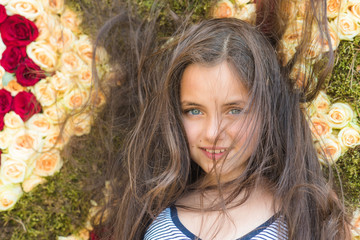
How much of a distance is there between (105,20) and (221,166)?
0.85m

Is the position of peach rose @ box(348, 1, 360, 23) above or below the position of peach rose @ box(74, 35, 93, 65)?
above

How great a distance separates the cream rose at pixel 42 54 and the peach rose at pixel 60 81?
4 centimetres

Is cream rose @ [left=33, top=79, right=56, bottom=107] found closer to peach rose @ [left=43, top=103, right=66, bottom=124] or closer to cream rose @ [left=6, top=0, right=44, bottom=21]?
peach rose @ [left=43, top=103, right=66, bottom=124]

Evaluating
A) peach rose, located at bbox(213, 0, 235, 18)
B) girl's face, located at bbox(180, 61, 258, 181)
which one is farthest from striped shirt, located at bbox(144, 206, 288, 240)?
peach rose, located at bbox(213, 0, 235, 18)

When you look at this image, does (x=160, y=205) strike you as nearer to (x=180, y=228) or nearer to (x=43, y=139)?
(x=180, y=228)

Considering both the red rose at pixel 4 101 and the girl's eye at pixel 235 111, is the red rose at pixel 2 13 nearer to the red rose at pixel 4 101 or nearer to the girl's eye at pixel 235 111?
the red rose at pixel 4 101

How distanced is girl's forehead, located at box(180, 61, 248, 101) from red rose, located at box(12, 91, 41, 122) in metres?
0.74

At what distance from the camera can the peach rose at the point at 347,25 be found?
198cm

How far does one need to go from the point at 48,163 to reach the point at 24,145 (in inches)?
5.0

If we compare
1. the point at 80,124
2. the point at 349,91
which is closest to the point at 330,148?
the point at 349,91

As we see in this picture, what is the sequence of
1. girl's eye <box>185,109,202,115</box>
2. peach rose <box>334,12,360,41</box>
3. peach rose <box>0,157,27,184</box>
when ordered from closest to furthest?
girl's eye <box>185,109,202,115</box> < peach rose <box>334,12,360,41</box> < peach rose <box>0,157,27,184</box>

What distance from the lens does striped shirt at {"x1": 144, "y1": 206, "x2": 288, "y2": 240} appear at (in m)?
1.75

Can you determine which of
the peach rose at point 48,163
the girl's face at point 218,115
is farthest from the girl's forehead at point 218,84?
the peach rose at point 48,163

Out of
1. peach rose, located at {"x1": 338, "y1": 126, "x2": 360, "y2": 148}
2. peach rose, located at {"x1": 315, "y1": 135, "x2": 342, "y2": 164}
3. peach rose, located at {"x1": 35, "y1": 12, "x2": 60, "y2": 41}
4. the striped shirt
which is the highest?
peach rose, located at {"x1": 35, "y1": 12, "x2": 60, "y2": 41}
